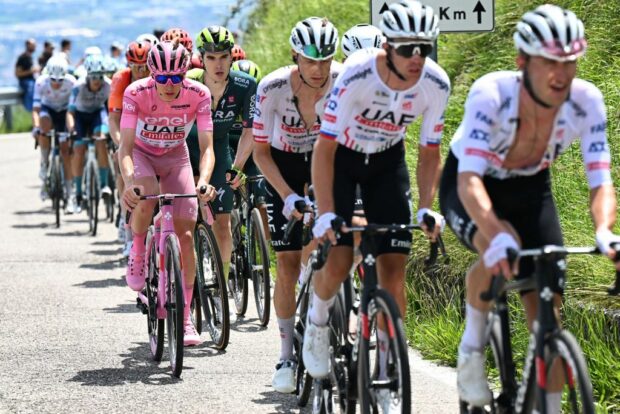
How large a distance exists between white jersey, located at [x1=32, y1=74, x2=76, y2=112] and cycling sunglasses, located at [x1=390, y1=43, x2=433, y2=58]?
13068mm

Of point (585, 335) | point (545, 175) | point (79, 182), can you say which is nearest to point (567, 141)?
point (545, 175)

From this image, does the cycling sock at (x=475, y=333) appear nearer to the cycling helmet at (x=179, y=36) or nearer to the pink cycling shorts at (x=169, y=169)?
the pink cycling shorts at (x=169, y=169)

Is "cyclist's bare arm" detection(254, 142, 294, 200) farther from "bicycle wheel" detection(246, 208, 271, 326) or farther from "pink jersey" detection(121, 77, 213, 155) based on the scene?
"bicycle wheel" detection(246, 208, 271, 326)

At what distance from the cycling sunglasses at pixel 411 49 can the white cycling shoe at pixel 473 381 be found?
4.44 feet

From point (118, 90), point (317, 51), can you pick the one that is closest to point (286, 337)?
point (317, 51)

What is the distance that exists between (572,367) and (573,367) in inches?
0.5

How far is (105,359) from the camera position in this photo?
909 centimetres

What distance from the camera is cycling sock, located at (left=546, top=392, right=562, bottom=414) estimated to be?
5.05 meters

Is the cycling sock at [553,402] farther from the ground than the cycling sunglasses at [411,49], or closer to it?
closer to it

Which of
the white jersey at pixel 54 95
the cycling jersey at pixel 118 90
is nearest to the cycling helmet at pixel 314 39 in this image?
the cycling jersey at pixel 118 90

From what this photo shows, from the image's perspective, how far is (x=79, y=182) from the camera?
58.0 ft

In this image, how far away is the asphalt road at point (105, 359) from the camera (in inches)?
305

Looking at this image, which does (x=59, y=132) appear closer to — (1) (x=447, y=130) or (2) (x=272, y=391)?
(1) (x=447, y=130)

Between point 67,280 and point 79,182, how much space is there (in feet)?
15.7
